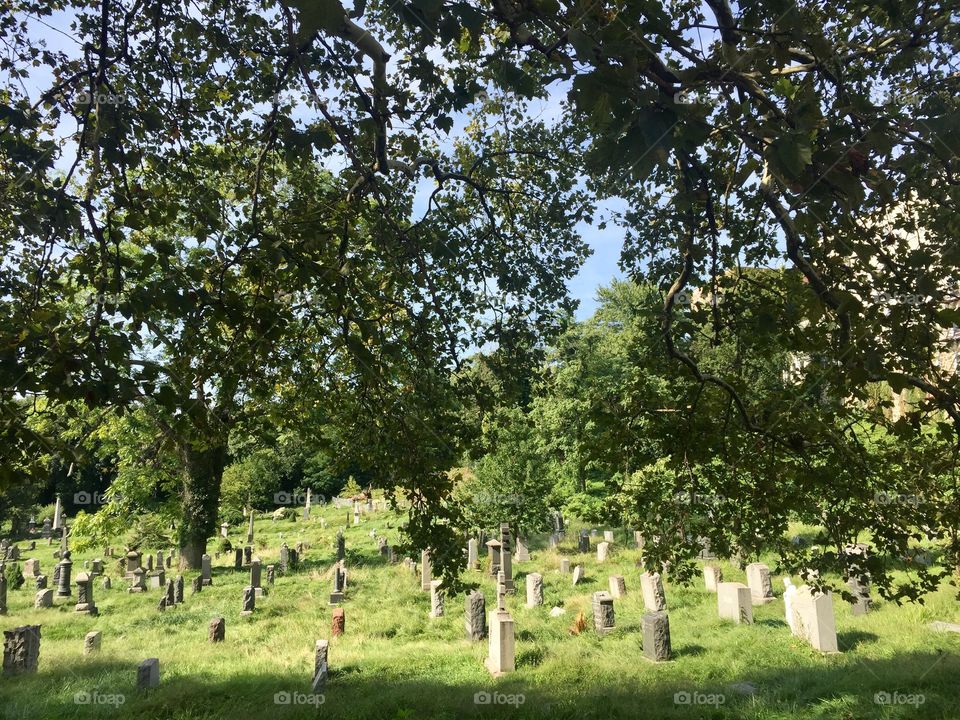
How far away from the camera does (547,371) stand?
7547 mm

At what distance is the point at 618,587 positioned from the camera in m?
16.2

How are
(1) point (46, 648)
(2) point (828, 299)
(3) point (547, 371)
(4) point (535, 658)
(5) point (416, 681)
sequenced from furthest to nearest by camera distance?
(1) point (46, 648)
(4) point (535, 658)
(5) point (416, 681)
(3) point (547, 371)
(2) point (828, 299)

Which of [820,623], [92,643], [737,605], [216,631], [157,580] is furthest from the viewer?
[157,580]

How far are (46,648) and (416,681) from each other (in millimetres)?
9207

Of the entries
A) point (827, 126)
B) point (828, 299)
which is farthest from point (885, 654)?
point (827, 126)

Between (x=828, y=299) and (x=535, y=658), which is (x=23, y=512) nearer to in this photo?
(x=535, y=658)

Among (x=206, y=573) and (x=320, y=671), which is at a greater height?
(x=206, y=573)

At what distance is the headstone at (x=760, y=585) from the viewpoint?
14.7 meters

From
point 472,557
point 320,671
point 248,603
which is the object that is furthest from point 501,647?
point 472,557

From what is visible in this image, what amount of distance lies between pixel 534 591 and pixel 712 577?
470cm

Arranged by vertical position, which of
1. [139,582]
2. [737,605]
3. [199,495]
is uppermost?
[199,495]

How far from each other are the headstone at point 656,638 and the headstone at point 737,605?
2.93m

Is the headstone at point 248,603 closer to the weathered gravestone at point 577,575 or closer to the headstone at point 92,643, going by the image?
the headstone at point 92,643

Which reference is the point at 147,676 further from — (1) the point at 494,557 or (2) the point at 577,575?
(2) the point at 577,575
